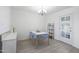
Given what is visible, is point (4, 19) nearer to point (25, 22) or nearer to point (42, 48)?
point (25, 22)

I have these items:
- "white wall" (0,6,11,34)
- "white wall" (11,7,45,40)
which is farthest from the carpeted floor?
"white wall" (0,6,11,34)

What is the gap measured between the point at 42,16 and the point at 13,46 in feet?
2.63

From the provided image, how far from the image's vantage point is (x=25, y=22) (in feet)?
4.16

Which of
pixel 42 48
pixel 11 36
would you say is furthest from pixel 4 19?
pixel 42 48

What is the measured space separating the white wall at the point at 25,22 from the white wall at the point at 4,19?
85mm

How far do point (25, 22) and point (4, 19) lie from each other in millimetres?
376

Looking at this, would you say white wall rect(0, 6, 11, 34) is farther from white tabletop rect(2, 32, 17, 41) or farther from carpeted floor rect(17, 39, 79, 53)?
carpeted floor rect(17, 39, 79, 53)

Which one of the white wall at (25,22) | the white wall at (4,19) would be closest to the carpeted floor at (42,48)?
the white wall at (25,22)

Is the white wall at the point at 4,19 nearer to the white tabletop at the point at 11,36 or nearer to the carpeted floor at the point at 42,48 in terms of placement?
the white tabletop at the point at 11,36

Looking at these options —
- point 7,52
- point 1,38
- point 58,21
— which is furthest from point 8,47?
point 58,21

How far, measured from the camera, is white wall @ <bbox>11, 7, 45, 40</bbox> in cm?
117

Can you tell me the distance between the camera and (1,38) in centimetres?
98
